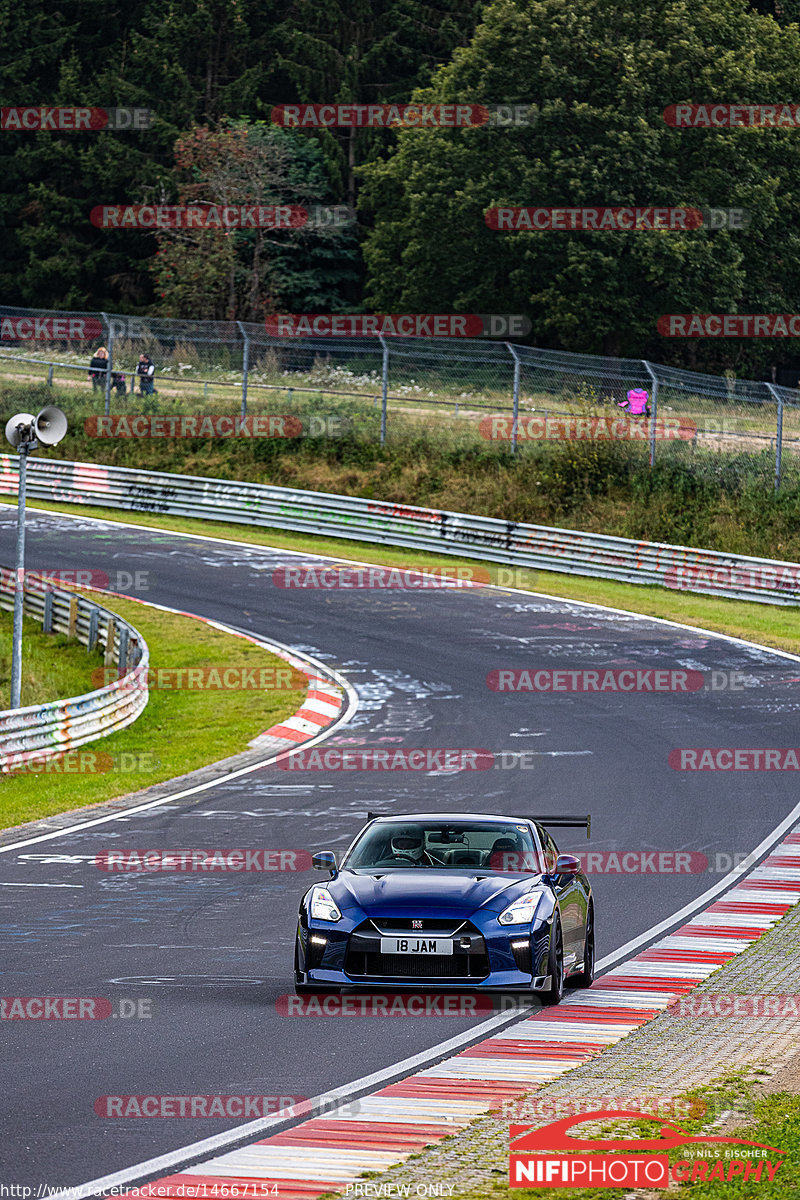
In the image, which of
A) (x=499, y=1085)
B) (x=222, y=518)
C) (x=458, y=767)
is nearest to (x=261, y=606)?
(x=222, y=518)

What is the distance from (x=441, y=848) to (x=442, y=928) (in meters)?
1.27

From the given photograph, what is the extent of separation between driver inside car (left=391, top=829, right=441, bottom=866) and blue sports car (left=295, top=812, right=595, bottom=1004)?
0.41ft

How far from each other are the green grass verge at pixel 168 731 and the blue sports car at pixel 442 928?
855 centimetres

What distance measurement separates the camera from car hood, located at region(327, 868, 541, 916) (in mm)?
9953

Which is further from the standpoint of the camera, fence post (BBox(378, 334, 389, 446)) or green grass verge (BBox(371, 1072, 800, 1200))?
fence post (BBox(378, 334, 389, 446))

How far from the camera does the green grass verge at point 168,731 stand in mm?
19984

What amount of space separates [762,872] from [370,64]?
6820 cm
